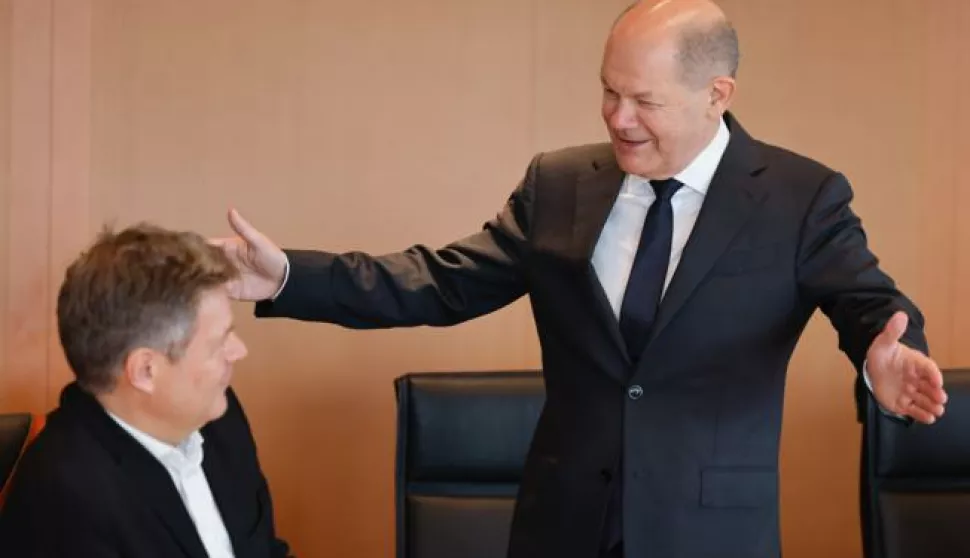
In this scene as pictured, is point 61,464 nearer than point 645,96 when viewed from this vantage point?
Yes

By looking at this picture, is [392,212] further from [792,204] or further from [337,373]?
[792,204]

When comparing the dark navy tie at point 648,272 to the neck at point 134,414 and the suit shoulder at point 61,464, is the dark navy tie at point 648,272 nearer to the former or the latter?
the neck at point 134,414

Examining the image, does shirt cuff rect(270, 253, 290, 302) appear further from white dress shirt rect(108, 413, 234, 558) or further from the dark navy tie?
the dark navy tie

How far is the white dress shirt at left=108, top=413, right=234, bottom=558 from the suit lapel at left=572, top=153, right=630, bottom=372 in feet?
2.10

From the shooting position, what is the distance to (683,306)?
1950mm

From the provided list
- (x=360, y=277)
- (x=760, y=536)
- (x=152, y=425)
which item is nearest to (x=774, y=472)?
(x=760, y=536)

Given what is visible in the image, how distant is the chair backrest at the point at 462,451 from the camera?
270cm

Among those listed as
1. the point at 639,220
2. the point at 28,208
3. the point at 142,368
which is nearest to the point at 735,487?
the point at 639,220

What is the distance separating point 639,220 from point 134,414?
813mm

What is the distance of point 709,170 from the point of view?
6.73ft

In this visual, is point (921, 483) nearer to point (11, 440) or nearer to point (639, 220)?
point (639, 220)

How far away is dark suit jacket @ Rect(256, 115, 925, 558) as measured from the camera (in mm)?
1957

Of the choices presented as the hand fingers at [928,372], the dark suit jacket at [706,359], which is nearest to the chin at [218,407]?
the dark suit jacket at [706,359]

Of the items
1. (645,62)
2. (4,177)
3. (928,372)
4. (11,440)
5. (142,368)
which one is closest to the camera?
(928,372)
